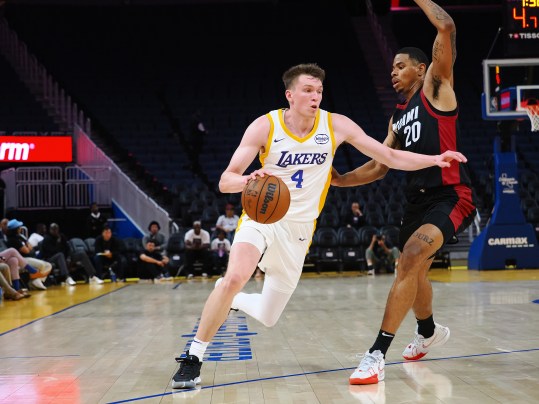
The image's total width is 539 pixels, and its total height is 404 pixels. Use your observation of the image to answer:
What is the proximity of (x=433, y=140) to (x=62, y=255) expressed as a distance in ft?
37.4

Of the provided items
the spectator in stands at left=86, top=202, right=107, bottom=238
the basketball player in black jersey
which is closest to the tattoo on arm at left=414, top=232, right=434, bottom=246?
the basketball player in black jersey

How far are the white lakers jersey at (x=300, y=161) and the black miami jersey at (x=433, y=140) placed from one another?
70cm

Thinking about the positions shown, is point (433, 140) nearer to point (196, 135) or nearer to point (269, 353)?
point (269, 353)

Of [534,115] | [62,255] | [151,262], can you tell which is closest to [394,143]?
[534,115]

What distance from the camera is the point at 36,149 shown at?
18.0m

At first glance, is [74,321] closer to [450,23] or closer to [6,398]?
[6,398]

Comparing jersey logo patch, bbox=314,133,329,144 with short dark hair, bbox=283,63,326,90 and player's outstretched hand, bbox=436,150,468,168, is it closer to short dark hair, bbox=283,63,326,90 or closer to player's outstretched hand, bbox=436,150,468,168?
short dark hair, bbox=283,63,326,90

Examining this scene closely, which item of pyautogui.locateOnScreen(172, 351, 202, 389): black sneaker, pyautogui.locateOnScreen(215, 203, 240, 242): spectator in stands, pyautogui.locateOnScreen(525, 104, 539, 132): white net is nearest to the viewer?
pyautogui.locateOnScreen(172, 351, 202, 389): black sneaker

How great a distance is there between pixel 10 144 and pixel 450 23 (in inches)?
585

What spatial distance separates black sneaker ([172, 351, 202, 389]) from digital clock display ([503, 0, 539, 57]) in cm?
1019

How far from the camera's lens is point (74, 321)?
8094 mm

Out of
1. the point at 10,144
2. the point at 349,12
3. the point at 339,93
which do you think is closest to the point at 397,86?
the point at 10,144

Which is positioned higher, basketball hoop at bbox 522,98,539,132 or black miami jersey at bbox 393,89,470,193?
basketball hoop at bbox 522,98,539,132

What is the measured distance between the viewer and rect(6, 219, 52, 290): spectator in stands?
12.7 meters
